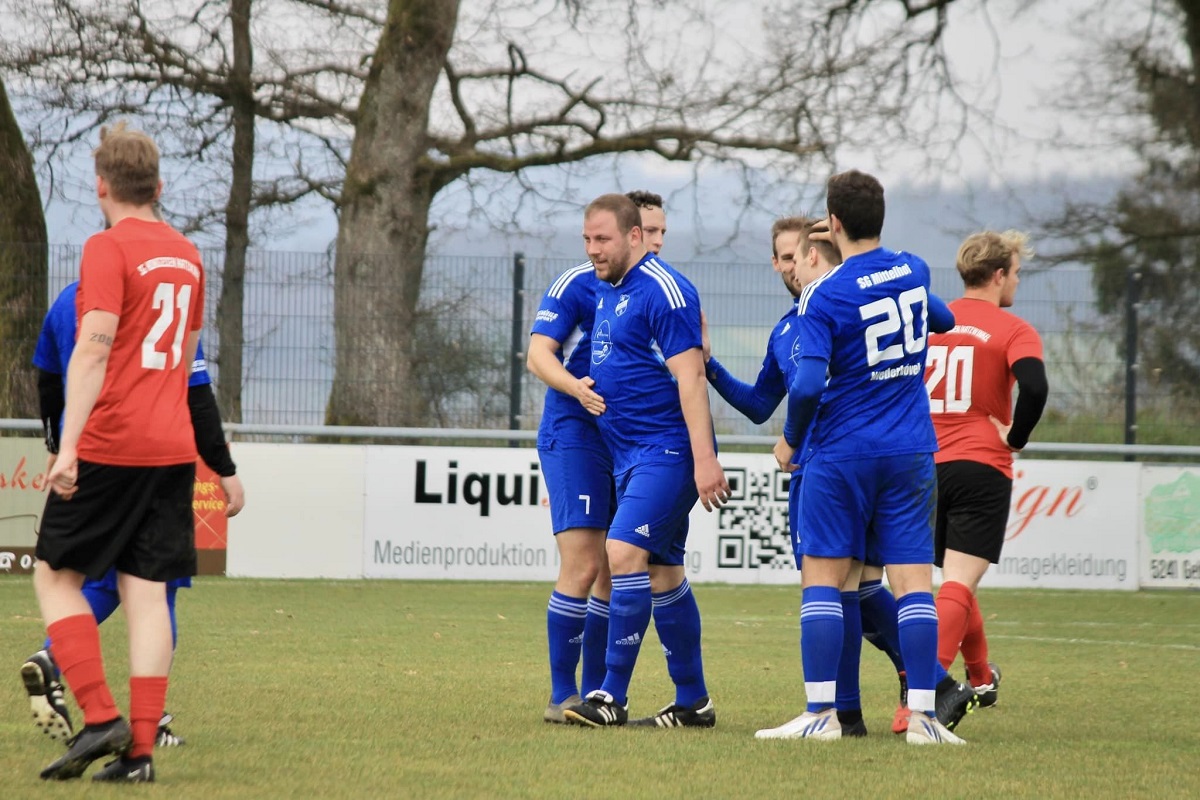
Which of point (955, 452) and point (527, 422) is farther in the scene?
point (527, 422)

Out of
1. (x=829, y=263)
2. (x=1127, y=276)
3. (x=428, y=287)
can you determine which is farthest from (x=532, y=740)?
(x=1127, y=276)

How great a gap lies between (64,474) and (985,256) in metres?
3.87

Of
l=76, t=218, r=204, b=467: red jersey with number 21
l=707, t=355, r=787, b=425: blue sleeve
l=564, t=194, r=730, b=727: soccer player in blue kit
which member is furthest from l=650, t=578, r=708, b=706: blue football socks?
l=76, t=218, r=204, b=467: red jersey with number 21

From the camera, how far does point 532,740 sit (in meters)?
5.67

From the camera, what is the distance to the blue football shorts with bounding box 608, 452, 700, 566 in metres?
6.04

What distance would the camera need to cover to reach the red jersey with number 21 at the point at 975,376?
6672 mm

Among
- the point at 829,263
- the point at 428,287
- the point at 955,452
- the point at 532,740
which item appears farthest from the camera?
the point at 428,287

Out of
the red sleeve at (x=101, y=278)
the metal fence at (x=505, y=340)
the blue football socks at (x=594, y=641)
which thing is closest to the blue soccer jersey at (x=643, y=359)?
the blue football socks at (x=594, y=641)

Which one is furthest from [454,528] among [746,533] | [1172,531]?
[1172,531]

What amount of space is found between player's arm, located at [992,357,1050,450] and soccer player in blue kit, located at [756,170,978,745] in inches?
34.6

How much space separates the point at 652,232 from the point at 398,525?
7533 millimetres

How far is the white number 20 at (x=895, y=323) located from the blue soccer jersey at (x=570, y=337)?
3.94 feet

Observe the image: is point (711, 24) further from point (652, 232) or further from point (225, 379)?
point (652, 232)

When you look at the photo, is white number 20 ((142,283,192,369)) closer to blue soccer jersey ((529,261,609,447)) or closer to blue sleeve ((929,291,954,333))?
blue soccer jersey ((529,261,609,447))
